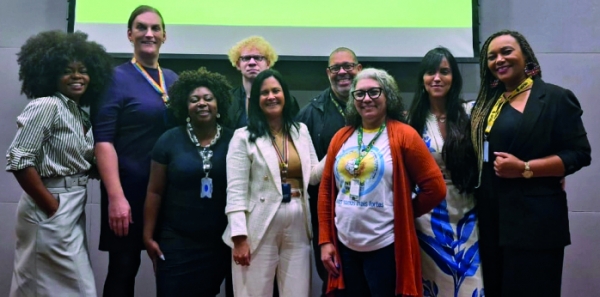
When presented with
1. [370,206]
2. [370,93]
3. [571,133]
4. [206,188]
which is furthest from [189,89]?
[571,133]

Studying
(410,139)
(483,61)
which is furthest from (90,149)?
(483,61)

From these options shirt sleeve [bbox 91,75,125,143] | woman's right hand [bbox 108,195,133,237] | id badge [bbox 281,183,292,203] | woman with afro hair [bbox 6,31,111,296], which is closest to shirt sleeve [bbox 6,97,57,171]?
woman with afro hair [bbox 6,31,111,296]

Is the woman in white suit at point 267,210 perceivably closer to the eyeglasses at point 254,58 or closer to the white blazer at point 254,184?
the white blazer at point 254,184

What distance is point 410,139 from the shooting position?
6.56 ft

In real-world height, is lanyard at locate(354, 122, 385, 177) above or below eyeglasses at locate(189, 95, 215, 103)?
below

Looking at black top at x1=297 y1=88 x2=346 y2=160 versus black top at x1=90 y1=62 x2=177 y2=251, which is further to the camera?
black top at x1=297 y1=88 x2=346 y2=160

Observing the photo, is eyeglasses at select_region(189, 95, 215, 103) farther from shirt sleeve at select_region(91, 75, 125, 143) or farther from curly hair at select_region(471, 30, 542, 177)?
curly hair at select_region(471, 30, 542, 177)

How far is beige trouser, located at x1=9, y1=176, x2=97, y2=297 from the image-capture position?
209 centimetres

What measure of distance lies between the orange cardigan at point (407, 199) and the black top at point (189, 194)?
56cm

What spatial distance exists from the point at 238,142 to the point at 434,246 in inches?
42.0

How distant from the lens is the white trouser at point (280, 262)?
2.15 metres

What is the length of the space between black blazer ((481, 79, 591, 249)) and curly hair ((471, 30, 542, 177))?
183 mm

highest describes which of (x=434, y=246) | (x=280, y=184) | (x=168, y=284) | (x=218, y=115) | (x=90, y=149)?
(x=218, y=115)

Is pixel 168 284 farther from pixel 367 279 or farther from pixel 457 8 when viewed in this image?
pixel 457 8
